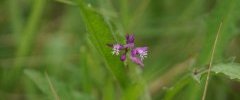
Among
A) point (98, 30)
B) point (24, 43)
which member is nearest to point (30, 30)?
point (24, 43)

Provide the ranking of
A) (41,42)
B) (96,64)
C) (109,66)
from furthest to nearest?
(41,42), (96,64), (109,66)

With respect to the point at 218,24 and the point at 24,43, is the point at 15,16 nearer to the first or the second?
the point at 24,43

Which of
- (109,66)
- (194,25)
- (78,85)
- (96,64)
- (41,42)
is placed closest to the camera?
(109,66)

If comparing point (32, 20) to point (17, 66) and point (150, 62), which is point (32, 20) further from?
point (150, 62)

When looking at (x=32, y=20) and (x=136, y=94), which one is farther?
(x=32, y=20)

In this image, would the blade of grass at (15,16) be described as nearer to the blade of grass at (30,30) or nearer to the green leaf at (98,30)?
the blade of grass at (30,30)

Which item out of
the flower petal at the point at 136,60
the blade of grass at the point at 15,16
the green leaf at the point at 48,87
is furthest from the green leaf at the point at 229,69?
the blade of grass at the point at 15,16

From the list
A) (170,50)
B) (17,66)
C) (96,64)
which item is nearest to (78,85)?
(96,64)

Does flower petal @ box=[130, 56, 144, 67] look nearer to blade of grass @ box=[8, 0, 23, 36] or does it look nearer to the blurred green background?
the blurred green background
